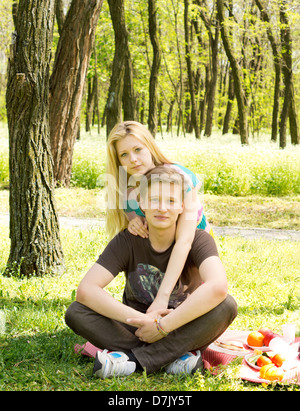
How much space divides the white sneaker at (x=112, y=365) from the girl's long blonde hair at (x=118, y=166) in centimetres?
95

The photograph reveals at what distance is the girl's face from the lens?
3434mm

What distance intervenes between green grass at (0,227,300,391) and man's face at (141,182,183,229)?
0.90 meters

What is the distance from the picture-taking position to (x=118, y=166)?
141 inches

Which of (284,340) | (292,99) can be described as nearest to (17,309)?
(284,340)

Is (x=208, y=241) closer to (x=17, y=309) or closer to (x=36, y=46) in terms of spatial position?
(x=17, y=309)

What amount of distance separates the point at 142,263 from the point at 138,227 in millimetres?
228

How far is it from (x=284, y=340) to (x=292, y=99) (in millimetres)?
14669

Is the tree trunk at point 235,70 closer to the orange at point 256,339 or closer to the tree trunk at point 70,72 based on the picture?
the tree trunk at point 70,72

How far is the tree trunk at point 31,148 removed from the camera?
458 cm

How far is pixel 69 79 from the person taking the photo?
8562mm

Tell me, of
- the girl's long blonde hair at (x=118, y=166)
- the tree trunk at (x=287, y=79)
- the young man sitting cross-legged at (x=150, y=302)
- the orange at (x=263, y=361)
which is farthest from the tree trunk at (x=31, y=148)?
the tree trunk at (x=287, y=79)

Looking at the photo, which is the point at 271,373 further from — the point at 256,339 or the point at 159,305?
the point at 159,305

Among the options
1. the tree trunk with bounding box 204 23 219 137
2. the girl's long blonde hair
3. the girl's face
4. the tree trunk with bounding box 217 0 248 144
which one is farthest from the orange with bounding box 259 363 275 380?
the tree trunk with bounding box 204 23 219 137

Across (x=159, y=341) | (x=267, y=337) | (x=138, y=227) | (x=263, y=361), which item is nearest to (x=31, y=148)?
(x=138, y=227)
